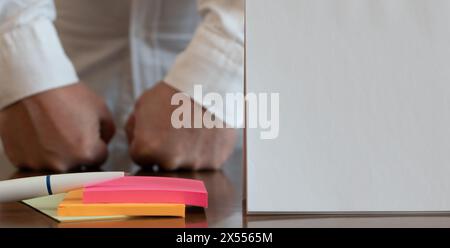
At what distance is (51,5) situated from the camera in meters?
0.72

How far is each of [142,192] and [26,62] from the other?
1.21ft

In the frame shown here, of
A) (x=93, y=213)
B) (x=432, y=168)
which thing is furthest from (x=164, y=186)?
(x=432, y=168)

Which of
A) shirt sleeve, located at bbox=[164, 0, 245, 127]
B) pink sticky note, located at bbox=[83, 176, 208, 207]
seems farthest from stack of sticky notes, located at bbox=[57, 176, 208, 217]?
shirt sleeve, located at bbox=[164, 0, 245, 127]

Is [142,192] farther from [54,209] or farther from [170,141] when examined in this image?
[170,141]

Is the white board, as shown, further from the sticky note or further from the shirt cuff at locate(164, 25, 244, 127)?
the shirt cuff at locate(164, 25, 244, 127)

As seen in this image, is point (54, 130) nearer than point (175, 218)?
No

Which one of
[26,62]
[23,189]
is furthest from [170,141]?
[23,189]

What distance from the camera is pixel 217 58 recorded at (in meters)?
0.67

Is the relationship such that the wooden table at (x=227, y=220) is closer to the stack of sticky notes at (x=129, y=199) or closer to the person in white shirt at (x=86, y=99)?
the stack of sticky notes at (x=129, y=199)

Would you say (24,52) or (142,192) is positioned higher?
(24,52)

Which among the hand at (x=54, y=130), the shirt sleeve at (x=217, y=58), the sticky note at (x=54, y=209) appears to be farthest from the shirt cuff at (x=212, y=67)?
the sticky note at (x=54, y=209)
